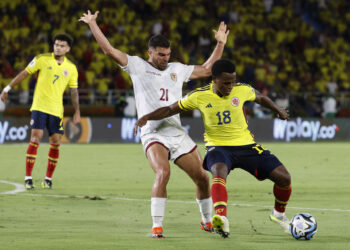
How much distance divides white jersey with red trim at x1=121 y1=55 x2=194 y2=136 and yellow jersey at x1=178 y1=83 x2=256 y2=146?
17.9 inches

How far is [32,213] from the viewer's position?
9172mm

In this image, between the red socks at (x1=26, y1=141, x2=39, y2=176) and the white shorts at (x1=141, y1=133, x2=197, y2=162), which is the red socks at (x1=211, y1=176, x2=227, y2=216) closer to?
the white shorts at (x1=141, y1=133, x2=197, y2=162)

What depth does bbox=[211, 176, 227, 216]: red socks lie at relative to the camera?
701 centimetres

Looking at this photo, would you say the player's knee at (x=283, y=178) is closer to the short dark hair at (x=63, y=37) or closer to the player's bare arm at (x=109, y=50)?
the player's bare arm at (x=109, y=50)

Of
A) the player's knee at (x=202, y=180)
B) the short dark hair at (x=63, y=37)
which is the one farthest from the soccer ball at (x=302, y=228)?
the short dark hair at (x=63, y=37)

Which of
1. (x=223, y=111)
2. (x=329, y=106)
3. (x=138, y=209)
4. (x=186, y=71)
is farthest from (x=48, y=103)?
(x=329, y=106)

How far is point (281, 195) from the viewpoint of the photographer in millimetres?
7738

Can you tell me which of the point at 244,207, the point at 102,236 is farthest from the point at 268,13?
the point at 102,236

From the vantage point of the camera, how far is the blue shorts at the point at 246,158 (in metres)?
7.52

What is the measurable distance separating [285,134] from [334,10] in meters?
9.24

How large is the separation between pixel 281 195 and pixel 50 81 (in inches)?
220

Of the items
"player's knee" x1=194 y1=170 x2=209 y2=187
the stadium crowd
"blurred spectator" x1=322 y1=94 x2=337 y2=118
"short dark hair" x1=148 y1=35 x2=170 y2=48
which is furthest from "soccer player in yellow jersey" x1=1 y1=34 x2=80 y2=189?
"blurred spectator" x1=322 y1=94 x2=337 y2=118

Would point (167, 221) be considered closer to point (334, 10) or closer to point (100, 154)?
point (100, 154)

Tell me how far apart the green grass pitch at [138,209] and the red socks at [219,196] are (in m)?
0.30
